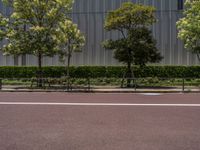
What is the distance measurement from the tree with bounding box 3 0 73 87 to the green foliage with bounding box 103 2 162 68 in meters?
3.67

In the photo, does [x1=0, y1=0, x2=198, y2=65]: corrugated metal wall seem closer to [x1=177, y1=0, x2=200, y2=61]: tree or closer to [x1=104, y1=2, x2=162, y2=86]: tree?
[x1=177, y1=0, x2=200, y2=61]: tree

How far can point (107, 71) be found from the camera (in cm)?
3606

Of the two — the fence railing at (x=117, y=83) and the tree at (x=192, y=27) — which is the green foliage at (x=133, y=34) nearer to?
the fence railing at (x=117, y=83)

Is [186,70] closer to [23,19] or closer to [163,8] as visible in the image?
[163,8]

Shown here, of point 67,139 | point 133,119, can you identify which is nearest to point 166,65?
point 133,119

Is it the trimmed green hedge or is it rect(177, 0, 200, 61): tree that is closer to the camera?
rect(177, 0, 200, 61): tree

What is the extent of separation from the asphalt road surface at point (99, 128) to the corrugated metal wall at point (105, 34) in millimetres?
24106

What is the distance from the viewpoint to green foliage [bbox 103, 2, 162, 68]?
28156mm

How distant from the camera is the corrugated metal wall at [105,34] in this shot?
3925cm

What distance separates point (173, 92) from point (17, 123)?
15630mm

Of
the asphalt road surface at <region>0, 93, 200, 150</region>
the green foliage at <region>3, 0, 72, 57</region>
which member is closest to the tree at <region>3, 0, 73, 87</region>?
the green foliage at <region>3, 0, 72, 57</region>

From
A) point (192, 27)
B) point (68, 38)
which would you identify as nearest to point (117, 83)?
point (68, 38)

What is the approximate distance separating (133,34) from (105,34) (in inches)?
459

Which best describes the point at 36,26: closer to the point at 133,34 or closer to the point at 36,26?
the point at 36,26
